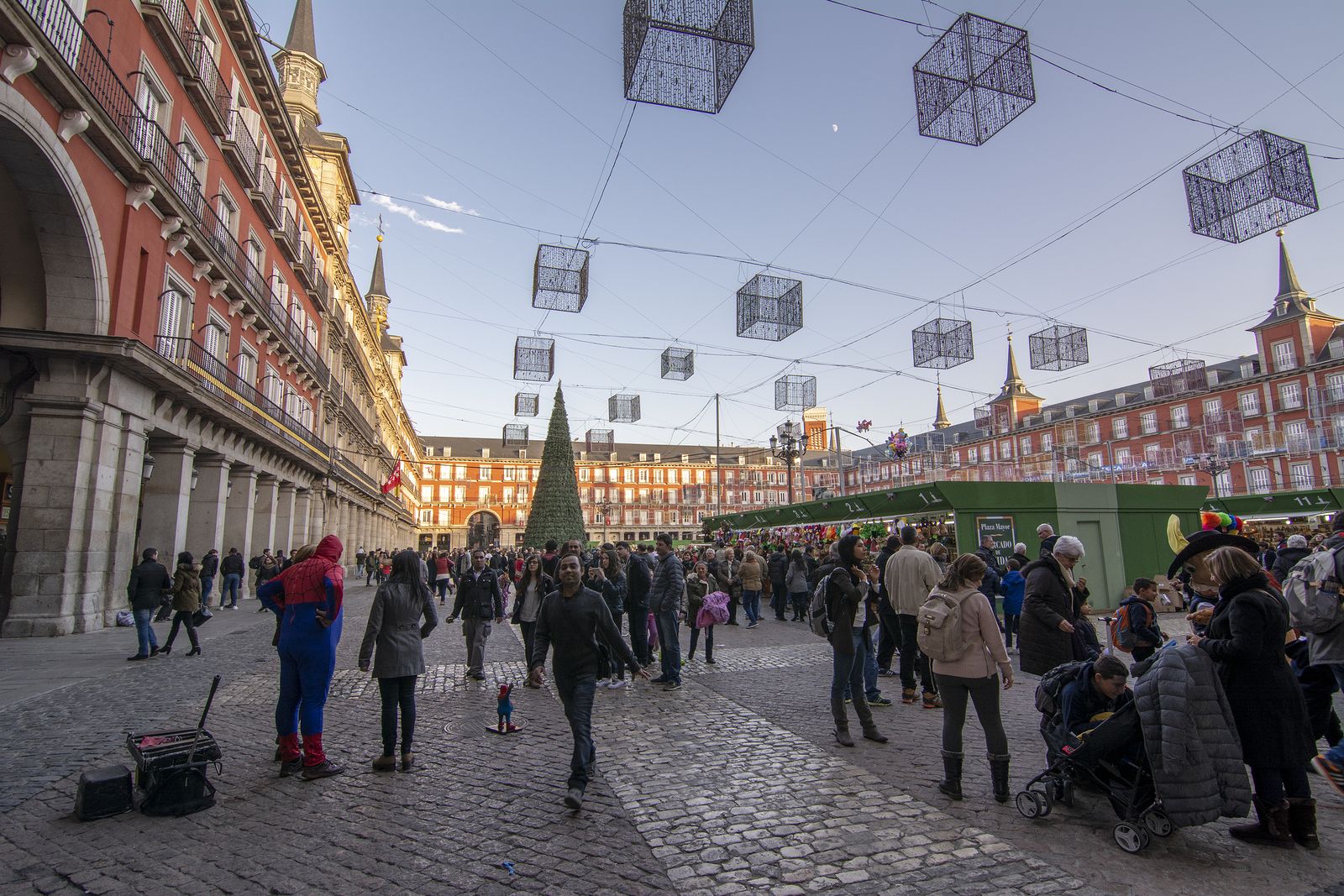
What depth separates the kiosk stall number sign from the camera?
15.4 m

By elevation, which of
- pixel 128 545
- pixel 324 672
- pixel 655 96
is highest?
pixel 655 96

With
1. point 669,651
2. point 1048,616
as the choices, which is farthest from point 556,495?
point 1048,616

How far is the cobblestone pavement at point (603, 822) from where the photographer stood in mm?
3494

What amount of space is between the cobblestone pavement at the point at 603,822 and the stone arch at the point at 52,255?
8483 mm

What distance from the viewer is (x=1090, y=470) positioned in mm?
19047

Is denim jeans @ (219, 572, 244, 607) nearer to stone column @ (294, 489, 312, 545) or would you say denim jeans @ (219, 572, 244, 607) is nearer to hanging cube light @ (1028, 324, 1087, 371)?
stone column @ (294, 489, 312, 545)

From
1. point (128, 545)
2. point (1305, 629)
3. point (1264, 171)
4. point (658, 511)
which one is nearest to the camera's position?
point (1305, 629)

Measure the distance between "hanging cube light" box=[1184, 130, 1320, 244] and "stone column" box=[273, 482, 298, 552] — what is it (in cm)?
2743

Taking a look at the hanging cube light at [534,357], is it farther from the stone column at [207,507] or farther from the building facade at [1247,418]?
the building facade at [1247,418]

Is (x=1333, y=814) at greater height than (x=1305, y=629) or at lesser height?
lesser

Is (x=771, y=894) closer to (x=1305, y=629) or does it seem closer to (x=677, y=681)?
(x=1305, y=629)

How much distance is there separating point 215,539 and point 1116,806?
20.4m

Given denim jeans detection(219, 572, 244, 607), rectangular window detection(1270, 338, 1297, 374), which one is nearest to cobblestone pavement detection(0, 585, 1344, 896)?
denim jeans detection(219, 572, 244, 607)

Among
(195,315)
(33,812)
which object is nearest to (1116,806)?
(33,812)
